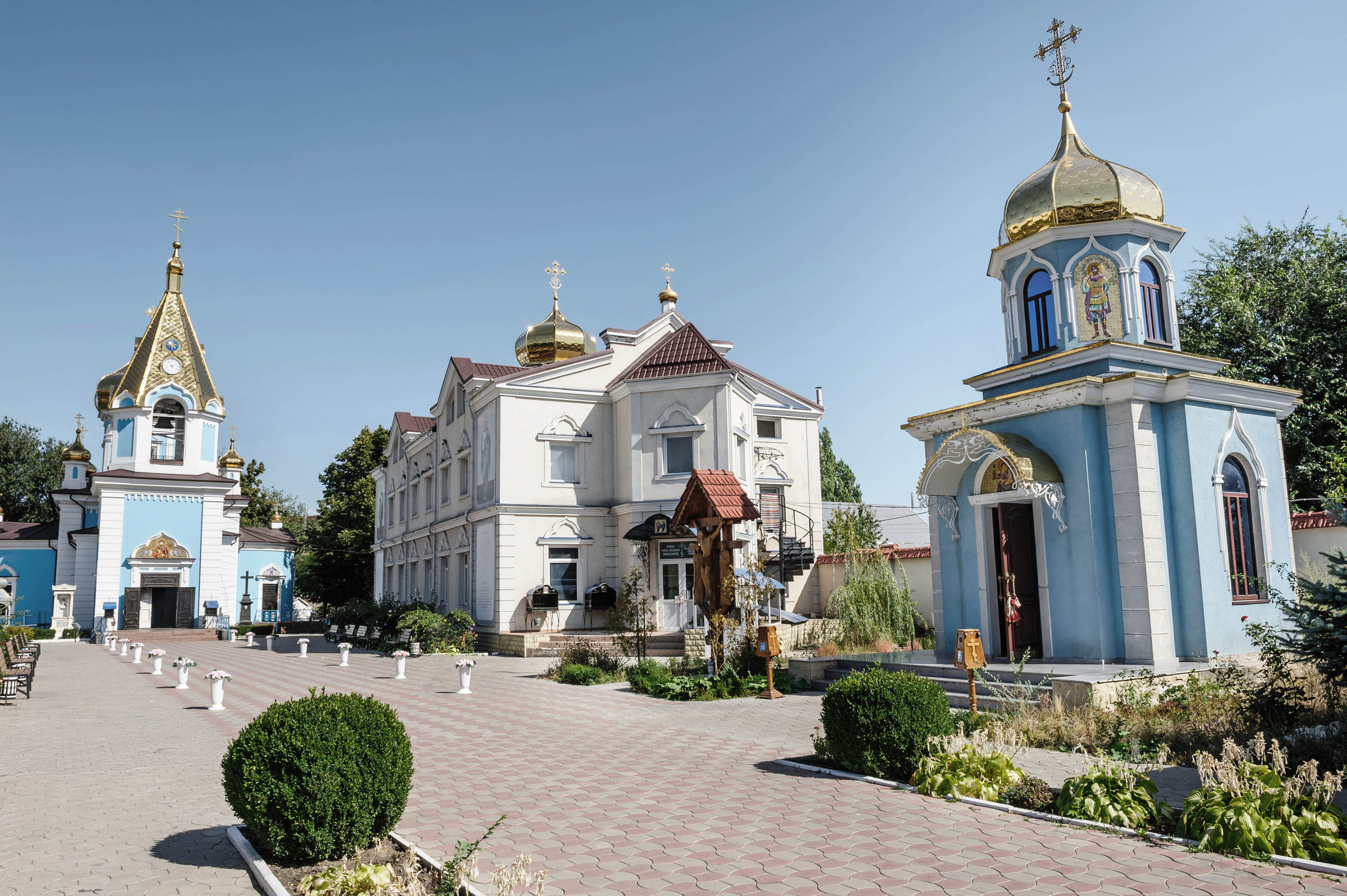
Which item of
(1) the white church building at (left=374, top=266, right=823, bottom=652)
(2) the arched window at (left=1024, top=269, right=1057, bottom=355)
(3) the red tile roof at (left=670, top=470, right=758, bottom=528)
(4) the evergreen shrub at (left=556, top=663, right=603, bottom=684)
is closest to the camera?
(2) the arched window at (left=1024, top=269, right=1057, bottom=355)

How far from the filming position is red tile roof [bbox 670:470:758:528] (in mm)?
15586

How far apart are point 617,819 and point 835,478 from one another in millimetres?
47119

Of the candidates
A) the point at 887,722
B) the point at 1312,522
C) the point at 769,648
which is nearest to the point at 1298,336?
the point at 1312,522

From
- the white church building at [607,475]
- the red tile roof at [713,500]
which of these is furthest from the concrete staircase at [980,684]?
the white church building at [607,475]

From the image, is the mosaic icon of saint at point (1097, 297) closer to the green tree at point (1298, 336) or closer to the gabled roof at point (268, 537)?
the green tree at point (1298, 336)

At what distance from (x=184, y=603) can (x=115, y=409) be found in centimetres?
920

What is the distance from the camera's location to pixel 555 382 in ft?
91.4

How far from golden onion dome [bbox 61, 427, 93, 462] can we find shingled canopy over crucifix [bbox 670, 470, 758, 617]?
43.6m

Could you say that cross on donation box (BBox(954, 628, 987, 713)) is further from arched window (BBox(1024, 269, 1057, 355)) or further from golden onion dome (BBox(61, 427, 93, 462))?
golden onion dome (BBox(61, 427, 93, 462))

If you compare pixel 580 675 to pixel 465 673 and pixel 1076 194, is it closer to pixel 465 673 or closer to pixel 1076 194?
pixel 465 673

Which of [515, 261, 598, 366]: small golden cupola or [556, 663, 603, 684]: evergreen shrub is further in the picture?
[515, 261, 598, 366]: small golden cupola

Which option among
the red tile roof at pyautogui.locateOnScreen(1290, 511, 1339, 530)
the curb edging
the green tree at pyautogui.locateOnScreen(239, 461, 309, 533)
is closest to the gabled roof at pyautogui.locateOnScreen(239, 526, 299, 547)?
the green tree at pyautogui.locateOnScreen(239, 461, 309, 533)

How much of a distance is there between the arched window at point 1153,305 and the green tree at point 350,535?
38608mm

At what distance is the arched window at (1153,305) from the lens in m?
14.3
